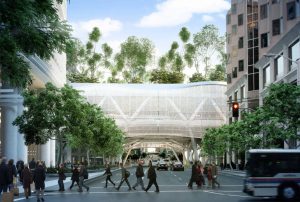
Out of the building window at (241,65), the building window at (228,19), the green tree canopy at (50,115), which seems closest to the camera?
the green tree canopy at (50,115)

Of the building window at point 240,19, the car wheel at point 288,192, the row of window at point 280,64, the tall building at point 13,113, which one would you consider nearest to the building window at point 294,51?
the row of window at point 280,64

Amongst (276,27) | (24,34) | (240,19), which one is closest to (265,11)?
(276,27)

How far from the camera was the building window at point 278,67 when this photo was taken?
61.4m

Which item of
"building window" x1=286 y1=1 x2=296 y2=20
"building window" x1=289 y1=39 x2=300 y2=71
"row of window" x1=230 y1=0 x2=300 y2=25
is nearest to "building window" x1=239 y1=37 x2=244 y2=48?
"row of window" x1=230 y1=0 x2=300 y2=25

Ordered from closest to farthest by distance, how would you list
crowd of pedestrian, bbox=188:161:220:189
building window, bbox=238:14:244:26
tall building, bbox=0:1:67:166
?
crowd of pedestrian, bbox=188:161:220:189 < tall building, bbox=0:1:67:166 < building window, bbox=238:14:244:26

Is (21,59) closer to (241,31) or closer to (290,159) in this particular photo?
(290,159)

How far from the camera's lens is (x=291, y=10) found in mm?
55656

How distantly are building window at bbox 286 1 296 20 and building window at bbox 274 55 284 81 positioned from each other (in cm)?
577

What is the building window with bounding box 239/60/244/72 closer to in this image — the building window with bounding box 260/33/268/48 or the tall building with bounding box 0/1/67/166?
the building window with bounding box 260/33/268/48

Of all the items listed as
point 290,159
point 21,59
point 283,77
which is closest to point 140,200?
point 290,159

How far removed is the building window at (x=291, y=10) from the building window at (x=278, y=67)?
577 cm

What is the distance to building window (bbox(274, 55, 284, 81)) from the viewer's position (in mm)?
61362

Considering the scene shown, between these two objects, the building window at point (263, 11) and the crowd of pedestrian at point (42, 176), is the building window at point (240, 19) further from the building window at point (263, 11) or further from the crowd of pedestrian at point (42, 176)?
the crowd of pedestrian at point (42, 176)

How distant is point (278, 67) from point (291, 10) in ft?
30.7
